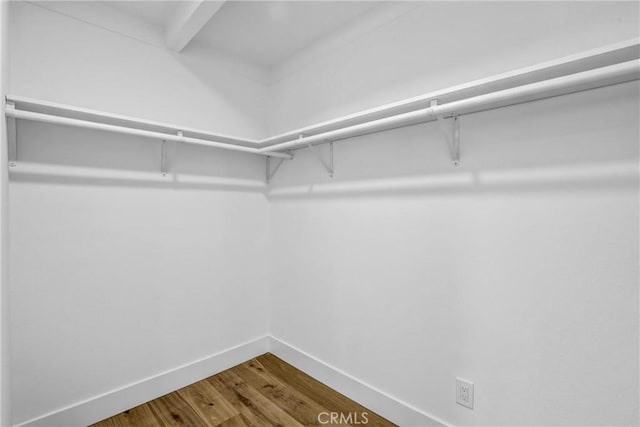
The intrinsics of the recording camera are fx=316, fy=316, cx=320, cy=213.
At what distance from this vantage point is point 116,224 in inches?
70.0

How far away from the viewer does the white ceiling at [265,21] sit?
174 cm

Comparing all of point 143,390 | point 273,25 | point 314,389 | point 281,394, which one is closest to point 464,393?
point 314,389

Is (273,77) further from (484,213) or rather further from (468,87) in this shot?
(484,213)

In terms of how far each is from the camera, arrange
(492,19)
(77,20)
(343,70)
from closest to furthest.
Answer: (492,19) < (77,20) < (343,70)

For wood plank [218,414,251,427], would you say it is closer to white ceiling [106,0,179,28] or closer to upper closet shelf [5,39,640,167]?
upper closet shelf [5,39,640,167]

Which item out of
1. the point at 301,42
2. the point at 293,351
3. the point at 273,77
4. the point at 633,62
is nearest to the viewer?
the point at 633,62

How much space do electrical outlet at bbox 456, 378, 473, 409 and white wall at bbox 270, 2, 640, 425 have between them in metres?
0.03

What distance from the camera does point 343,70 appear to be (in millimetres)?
1964

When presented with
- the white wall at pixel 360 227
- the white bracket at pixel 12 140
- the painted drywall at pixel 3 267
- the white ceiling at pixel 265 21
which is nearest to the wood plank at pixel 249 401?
the white wall at pixel 360 227

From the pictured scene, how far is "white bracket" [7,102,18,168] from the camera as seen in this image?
1408 millimetres

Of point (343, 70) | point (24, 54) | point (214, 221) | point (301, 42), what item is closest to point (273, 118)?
point (301, 42)

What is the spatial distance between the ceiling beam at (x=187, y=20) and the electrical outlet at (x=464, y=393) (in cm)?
211

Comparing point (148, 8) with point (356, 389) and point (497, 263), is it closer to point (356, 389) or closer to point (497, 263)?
point (497, 263)

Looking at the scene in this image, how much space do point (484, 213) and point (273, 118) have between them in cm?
172
